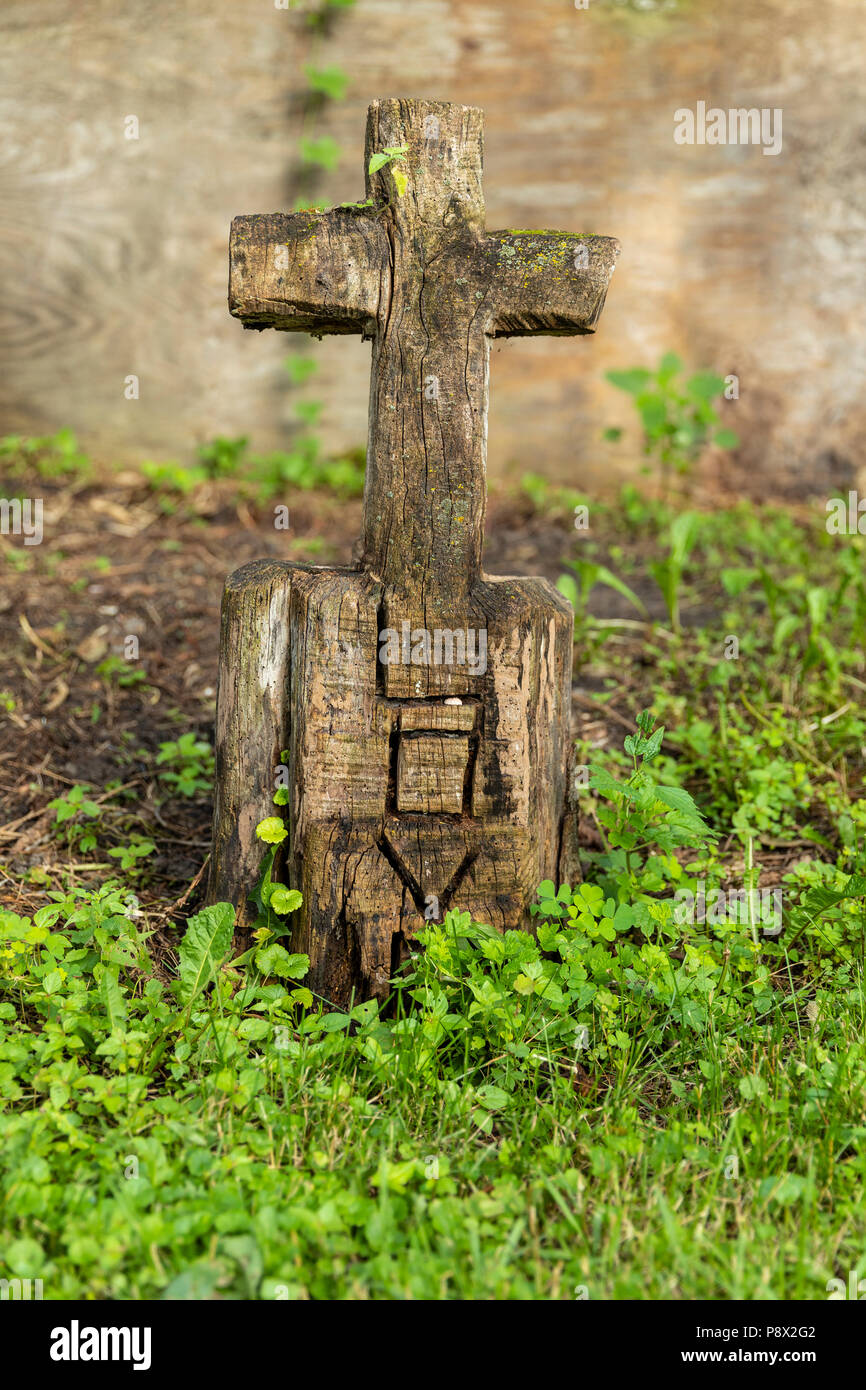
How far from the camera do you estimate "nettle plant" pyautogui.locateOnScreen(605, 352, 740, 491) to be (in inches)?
206

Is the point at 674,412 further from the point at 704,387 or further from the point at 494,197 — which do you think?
the point at 494,197

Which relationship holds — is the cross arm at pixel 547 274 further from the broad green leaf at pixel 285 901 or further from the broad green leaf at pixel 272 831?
the broad green leaf at pixel 285 901

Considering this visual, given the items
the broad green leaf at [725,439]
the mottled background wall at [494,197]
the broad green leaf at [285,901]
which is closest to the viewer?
the broad green leaf at [285,901]

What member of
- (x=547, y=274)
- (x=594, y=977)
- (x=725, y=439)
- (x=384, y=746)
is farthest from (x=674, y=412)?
(x=594, y=977)

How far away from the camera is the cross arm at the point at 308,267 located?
2160 millimetres

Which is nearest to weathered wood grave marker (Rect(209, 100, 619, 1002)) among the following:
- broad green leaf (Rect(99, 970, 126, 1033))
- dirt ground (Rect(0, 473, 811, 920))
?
broad green leaf (Rect(99, 970, 126, 1033))

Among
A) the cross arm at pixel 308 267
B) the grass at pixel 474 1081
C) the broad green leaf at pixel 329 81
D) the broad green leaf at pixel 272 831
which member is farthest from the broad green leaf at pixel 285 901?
the broad green leaf at pixel 329 81

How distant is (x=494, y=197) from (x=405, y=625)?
12.7 ft

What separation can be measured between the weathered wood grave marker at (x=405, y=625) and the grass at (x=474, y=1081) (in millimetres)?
141

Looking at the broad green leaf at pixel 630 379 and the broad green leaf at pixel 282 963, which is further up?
the broad green leaf at pixel 630 379

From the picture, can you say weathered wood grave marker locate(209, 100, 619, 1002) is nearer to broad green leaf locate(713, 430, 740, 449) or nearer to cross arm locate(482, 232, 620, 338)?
cross arm locate(482, 232, 620, 338)

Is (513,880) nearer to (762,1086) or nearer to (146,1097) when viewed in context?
Result: (762,1086)

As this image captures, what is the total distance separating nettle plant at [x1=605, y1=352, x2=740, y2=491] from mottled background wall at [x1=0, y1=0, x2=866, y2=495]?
0.57ft

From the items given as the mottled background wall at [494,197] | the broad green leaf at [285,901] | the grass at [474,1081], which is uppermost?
the mottled background wall at [494,197]
